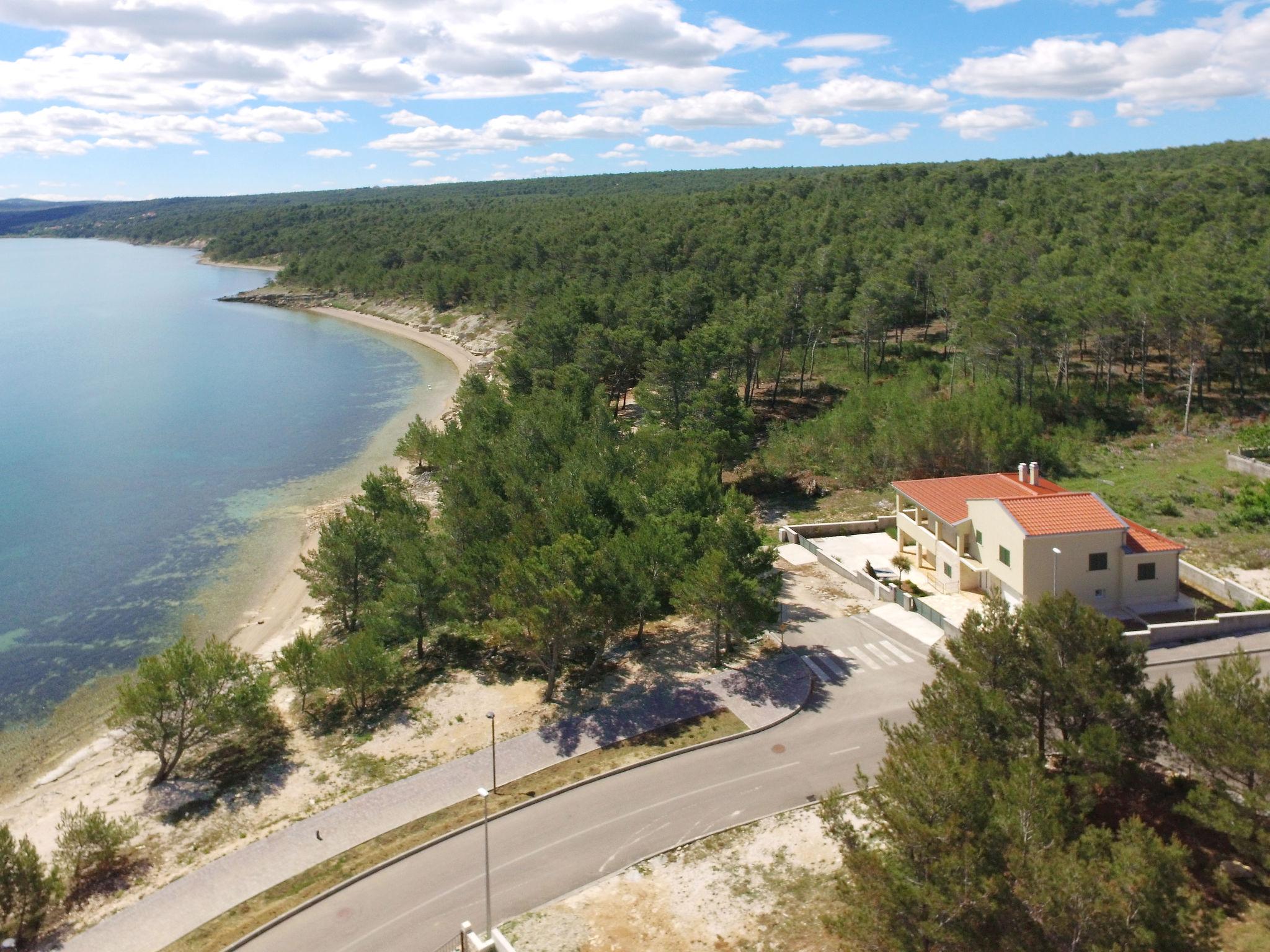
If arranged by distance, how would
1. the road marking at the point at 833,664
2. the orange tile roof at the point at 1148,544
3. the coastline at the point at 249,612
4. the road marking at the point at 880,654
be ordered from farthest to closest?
the orange tile roof at the point at 1148,544, the coastline at the point at 249,612, the road marking at the point at 880,654, the road marking at the point at 833,664

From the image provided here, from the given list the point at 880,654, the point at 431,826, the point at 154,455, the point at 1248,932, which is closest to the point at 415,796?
the point at 431,826

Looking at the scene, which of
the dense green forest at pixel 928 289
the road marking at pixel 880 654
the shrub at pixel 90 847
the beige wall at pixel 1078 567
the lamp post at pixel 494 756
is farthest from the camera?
the dense green forest at pixel 928 289

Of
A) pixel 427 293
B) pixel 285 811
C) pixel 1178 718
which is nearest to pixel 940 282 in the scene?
pixel 1178 718

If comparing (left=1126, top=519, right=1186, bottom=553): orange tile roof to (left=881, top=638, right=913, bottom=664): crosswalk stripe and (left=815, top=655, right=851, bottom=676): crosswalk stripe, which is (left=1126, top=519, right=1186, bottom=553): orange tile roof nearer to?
(left=881, top=638, right=913, bottom=664): crosswalk stripe

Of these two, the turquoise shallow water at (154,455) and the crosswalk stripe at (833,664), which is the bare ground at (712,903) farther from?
the turquoise shallow water at (154,455)

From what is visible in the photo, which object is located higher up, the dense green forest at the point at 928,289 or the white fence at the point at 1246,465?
the dense green forest at the point at 928,289

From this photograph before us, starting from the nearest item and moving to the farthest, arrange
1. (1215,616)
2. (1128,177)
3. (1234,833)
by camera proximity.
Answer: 1. (1234,833)
2. (1215,616)
3. (1128,177)

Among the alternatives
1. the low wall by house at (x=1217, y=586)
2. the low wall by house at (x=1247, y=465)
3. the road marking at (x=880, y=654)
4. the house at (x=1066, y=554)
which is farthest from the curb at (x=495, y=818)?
the low wall by house at (x=1247, y=465)

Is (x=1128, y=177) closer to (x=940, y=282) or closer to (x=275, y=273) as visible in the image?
(x=940, y=282)
